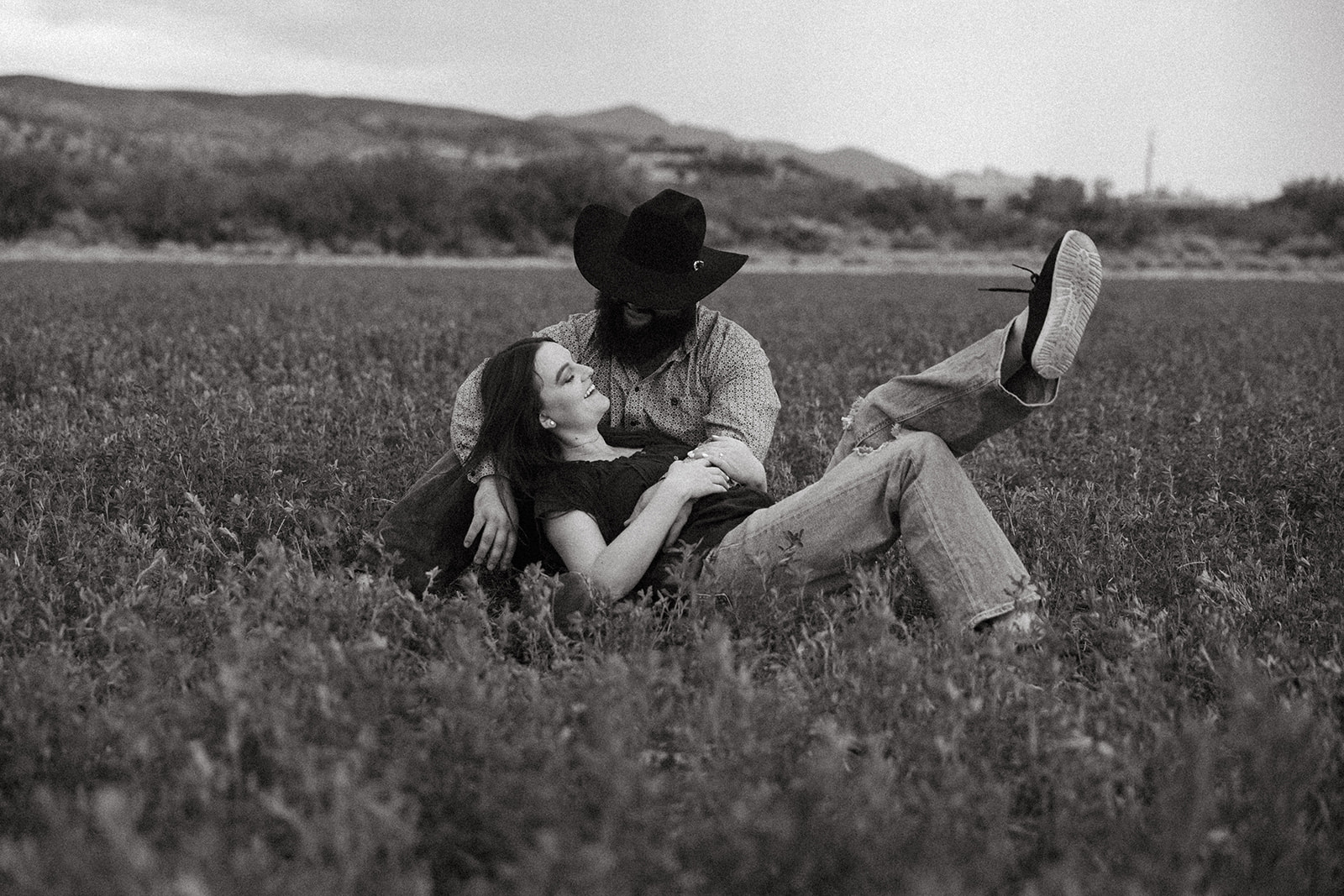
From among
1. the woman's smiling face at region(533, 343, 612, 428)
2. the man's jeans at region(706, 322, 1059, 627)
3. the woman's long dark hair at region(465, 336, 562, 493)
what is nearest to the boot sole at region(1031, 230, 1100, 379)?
the man's jeans at region(706, 322, 1059, 627)

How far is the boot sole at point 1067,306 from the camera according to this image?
136 inches

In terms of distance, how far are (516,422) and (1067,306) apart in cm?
180

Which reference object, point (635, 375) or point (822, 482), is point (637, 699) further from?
point (635, 375)

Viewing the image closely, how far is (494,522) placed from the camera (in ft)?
13.1

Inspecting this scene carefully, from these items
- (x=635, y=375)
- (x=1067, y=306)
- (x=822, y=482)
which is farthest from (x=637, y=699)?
(x=635, y=375)

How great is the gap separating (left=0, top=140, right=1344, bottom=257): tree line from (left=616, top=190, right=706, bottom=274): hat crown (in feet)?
123

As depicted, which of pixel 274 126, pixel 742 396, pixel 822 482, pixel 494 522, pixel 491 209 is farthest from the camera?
pixel 274 126

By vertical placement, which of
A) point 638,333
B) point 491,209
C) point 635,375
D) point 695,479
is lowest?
point 695,479

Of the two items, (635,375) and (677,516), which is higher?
(635,375)

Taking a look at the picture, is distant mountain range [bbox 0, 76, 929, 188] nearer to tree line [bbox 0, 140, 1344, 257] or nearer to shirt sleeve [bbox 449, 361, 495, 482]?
tree line [bbox 0, 140, 1344, 257]

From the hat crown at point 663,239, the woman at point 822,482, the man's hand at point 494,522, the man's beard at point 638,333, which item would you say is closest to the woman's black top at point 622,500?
the woman at point 822,482

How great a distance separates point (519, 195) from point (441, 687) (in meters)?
46.3

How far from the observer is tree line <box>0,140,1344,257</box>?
134 ft

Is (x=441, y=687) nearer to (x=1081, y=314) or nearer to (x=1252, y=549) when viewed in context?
(x=1081, y=314)
